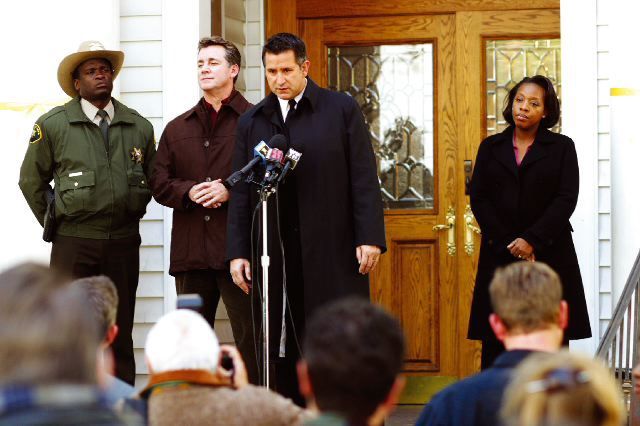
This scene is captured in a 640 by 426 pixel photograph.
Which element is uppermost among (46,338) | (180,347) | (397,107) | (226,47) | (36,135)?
(226,47)

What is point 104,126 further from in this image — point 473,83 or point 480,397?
point 480,397

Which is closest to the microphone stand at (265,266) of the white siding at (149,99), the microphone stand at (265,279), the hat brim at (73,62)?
the microphone stand at (265,279)

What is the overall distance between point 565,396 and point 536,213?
434cm

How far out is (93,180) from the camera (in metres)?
6.51

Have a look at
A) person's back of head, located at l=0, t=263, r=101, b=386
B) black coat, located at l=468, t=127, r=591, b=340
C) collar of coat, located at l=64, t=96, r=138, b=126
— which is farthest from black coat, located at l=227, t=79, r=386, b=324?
person's back of head, located at l=0, t=263, r=101, b=386

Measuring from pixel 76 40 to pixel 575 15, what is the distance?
9.10 feet

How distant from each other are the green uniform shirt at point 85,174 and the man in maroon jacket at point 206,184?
160 millimetres

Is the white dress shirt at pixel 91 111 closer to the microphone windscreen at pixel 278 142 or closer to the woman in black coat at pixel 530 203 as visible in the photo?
the microphone windscreen at pixel 278 142

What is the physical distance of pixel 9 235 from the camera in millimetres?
6898

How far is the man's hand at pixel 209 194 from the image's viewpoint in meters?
6.39

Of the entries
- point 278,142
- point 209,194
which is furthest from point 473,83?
point 278,142

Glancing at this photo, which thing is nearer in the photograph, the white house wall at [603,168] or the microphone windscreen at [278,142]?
the microphone windscreen at [278,142]

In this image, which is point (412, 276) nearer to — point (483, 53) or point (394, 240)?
point (394, 240)

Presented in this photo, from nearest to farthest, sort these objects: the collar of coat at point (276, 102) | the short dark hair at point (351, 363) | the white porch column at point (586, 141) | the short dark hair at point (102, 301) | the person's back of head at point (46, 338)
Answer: the person's back of head at point (46, 338) → the short dark hair at point (351, 363) → the short dark hair at point (102, 301) → the collar of coat at point (276, 102) → the white porch column at point (586, 141)
